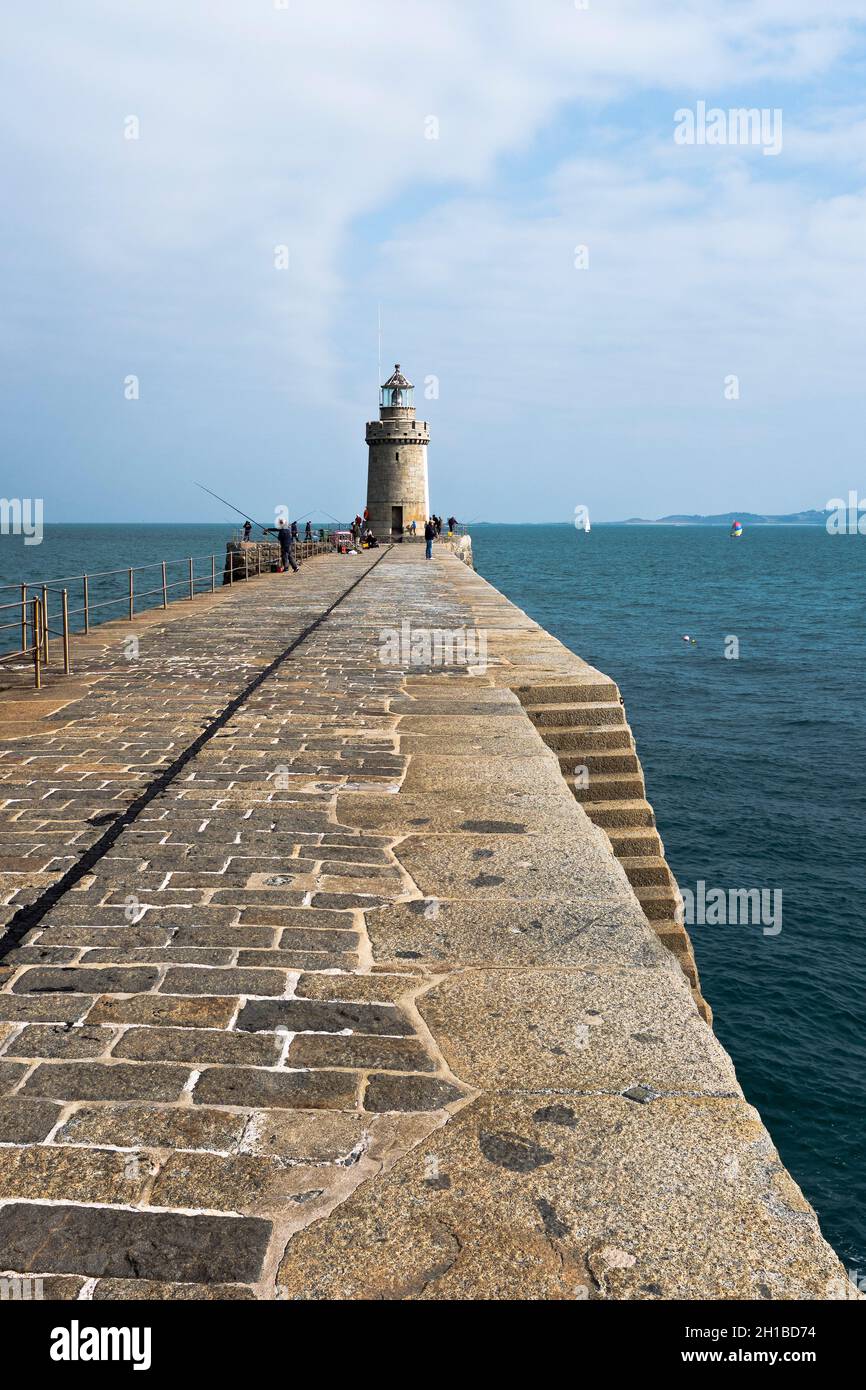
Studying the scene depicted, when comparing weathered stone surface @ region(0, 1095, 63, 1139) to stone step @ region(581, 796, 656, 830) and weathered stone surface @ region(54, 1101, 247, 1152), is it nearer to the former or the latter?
weathered stone surface @ region(54, 1101, 247, 1152)

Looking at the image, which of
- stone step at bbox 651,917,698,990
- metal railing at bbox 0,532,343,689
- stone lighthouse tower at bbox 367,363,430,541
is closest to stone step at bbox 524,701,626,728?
stone step at bbox 651,917,698,990

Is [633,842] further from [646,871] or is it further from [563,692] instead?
[563,692]

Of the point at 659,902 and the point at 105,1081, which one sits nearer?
the point at 105,1081

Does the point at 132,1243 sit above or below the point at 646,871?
above

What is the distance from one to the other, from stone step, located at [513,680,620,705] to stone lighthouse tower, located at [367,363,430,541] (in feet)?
161

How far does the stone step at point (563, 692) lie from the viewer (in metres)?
10.0

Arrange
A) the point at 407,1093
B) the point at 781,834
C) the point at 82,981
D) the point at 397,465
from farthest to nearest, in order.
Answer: the point at 397,465 → the point at 781,834 → the point at 82,981 → the point at 407,1093

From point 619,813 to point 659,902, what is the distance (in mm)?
834

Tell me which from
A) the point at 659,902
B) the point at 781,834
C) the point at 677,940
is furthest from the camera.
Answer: the point at 781,834

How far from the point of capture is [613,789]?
9.20 meters

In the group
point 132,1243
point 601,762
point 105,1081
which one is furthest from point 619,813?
point 132,1243

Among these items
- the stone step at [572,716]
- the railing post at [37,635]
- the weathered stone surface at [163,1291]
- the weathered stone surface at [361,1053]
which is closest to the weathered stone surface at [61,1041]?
the weathered stone surface at [361,1053]

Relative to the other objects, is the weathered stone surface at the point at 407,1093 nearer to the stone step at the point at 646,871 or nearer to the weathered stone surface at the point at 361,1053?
the weathered stone surface at the point at 361,1053
